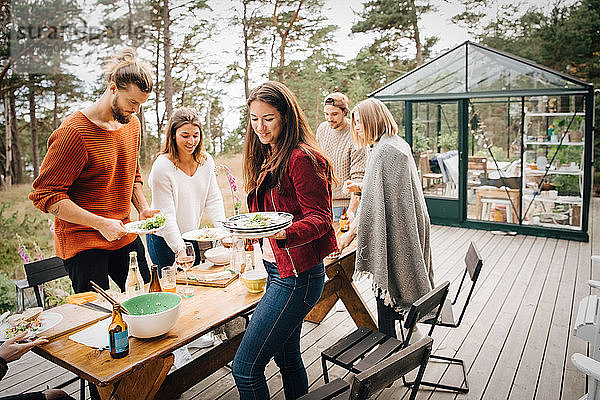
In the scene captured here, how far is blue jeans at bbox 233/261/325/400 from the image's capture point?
1.90 metres

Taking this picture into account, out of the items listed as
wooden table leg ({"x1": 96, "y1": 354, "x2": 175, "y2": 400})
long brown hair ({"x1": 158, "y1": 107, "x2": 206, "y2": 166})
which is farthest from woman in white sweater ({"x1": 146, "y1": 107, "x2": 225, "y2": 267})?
wooden table leg ({"x1": 96, "y1": 354, "x2": 175, "y2": 400})

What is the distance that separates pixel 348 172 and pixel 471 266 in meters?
1.49

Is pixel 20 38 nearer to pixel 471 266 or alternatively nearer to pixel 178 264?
pixel 178 264

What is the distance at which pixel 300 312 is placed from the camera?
1971 mm

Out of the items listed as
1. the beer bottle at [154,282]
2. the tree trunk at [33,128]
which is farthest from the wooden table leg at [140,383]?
the tree trunk at [33,128]

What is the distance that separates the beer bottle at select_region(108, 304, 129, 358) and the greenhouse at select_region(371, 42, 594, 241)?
244 inches

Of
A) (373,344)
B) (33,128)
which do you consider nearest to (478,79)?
(373,344)

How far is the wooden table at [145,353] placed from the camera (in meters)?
1.64

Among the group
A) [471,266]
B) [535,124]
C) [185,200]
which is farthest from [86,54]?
[535,124]

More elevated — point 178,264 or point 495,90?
point 495,90

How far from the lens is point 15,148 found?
6266 millimetres

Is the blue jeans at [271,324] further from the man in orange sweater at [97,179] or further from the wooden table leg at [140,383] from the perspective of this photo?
the man in orange sweater at [97,179]

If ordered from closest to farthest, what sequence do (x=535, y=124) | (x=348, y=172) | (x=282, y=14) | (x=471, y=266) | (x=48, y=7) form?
(x=471, y=266)
(x=348, y=172)
(x=48, y=7)
(x=535, y=124)
(x=282, y=14)

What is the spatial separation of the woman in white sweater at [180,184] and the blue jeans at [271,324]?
114 centimetres
